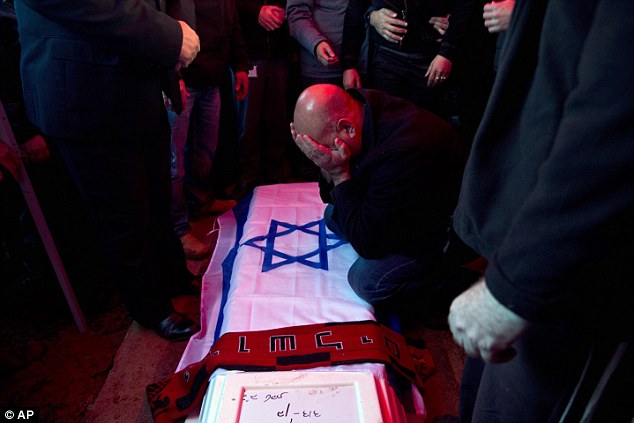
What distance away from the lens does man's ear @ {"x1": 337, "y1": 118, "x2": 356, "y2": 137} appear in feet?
5.02

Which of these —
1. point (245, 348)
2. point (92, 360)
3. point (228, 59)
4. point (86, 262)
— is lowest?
point (92, 360)

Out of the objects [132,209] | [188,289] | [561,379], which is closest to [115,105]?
[132,209]

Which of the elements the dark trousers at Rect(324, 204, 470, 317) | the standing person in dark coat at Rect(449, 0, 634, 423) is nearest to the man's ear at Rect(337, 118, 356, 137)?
the dark trousers at Rect(324, 204, 470, 317)

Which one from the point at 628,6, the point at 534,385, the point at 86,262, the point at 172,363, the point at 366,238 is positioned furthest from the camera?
the point at 86,262

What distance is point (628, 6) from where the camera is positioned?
1.57 ft

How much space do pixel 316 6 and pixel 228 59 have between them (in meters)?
0.67

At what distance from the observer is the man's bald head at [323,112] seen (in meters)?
1.51

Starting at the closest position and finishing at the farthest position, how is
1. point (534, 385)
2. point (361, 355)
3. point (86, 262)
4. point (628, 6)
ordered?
point (628, 6), point (534, 385), point (361, 355), point (86, 262)

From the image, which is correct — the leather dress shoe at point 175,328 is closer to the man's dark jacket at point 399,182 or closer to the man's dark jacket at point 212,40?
the man's dark jacket at point 399,182

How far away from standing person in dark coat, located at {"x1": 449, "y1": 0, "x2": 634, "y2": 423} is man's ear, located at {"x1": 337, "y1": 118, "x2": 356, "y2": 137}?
0.83 meters

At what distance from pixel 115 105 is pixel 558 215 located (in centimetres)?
133

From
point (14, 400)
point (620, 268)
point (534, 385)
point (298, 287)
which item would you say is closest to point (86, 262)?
point (14, 400)

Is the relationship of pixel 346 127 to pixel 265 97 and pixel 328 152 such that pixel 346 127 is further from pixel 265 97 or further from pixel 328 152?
pixel 265 97

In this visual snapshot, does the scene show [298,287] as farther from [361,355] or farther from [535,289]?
[535,289]
